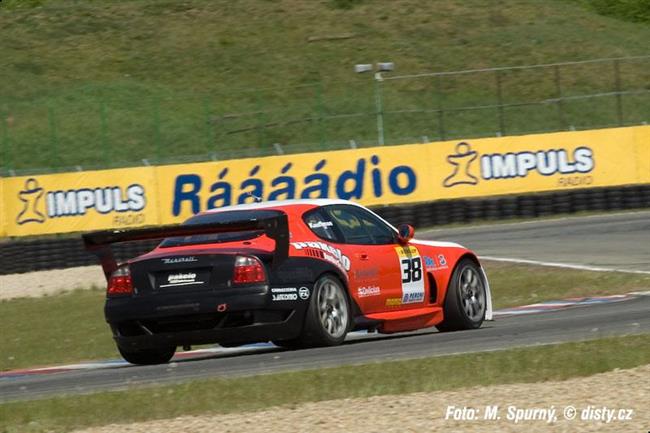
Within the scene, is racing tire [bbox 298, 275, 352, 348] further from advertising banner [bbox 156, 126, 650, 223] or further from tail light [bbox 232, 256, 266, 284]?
advertising banner [bbox 156, 126, 650, 223]

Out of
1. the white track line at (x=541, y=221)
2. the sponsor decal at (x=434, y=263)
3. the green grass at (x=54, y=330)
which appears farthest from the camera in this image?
the white track line at (x=541, y=221)

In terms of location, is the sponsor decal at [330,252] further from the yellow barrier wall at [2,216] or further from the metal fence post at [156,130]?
the metal fence post at [156,130]

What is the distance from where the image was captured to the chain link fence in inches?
1663

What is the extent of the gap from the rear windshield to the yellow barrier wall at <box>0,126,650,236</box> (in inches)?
700

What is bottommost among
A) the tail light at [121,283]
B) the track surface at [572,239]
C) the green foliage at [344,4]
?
the track surface at [572,239]

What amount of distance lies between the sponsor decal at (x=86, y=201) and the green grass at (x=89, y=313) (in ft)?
27.6

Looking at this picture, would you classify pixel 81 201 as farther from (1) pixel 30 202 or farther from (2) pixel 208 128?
(2) pixel 208 128

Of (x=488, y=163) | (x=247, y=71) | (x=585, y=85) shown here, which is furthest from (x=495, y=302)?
(x=247, y=71)

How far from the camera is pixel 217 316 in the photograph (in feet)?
36.4

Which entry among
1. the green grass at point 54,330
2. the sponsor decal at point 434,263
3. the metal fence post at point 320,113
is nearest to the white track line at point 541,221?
the green grass at point 54,330

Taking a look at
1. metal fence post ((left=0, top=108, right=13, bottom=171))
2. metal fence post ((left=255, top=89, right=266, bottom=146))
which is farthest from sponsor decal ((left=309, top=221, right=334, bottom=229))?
metal fence post ((left=255, top=89, right=266, bottom=146))

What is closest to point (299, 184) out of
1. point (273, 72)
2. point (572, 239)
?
point (572, 239)

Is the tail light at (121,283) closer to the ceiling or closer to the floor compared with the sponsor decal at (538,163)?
closer to the ceiling

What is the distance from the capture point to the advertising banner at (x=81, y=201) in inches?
1163
